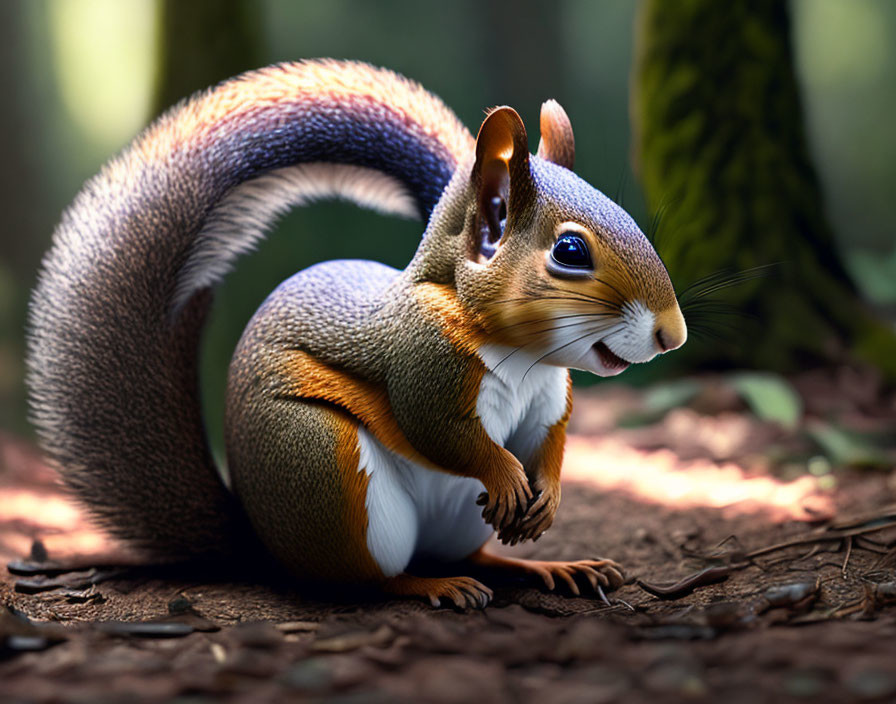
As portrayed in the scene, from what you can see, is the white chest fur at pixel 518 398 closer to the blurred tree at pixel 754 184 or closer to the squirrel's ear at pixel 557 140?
the squirrel's ear at pixel 557 140

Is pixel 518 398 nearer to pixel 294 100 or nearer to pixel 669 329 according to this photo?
pixel 669 329

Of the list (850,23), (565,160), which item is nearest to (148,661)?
(565,160)

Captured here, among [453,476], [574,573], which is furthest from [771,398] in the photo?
[453,476]

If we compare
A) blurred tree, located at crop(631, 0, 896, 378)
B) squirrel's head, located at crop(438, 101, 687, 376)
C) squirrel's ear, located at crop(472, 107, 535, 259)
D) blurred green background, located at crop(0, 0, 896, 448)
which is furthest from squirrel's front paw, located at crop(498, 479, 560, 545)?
blurred tree, located at crop(631, 0, 896, 378)

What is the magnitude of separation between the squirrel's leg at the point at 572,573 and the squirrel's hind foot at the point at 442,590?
0.64ft

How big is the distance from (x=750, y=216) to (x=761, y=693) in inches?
144

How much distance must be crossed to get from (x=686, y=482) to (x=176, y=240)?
92.3 inches

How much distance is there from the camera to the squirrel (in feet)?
5.78

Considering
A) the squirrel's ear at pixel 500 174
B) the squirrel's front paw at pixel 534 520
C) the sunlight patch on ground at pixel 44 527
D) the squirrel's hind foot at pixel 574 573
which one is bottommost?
the sunlight patch on ground at pixel 44 527

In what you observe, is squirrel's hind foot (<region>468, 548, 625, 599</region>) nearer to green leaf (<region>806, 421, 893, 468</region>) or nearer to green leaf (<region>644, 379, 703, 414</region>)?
green leaf (<region>806, 421, 893, 468</region>)

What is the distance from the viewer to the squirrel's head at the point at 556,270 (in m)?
1.70

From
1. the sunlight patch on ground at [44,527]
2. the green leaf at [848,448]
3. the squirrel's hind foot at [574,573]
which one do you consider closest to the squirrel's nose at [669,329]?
the squirrel's hind foot at [574,573]

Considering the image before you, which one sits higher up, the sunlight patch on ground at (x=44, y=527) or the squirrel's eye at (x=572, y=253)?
the squirrel's eye at (x=572, y=253)

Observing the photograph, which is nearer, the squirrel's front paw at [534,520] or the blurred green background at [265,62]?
the squirrel's front paw at [534,520]
